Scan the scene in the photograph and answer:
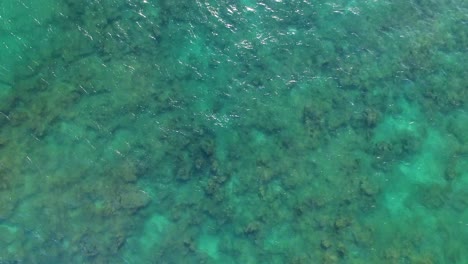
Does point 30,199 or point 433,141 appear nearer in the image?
point 30,199

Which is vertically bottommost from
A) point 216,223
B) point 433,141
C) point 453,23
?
point 216,223

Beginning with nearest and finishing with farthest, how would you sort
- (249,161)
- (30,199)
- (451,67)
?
(30,199) < (249,161) < (451,67)

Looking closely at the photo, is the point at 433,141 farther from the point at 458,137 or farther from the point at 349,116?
the point at 349,116

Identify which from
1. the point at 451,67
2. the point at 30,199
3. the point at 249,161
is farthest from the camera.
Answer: the point at 451,67

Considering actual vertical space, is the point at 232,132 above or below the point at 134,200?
above

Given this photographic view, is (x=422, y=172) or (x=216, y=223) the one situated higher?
(x=422, y=172)

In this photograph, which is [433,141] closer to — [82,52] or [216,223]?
[216,223]

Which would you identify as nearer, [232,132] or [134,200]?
[134,200]

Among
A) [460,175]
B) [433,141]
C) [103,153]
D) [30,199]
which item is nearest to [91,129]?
[103,153]
